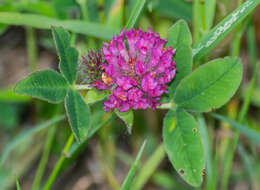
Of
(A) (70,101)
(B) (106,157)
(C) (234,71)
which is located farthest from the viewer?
(B) (106,157)

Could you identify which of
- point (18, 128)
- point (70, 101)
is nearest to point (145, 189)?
point (18, 128)

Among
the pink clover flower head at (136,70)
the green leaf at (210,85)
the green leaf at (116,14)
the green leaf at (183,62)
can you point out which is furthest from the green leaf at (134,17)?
the green leaf at (116,14)

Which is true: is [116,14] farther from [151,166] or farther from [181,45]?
[151,166]

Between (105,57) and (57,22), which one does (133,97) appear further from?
(57,22)

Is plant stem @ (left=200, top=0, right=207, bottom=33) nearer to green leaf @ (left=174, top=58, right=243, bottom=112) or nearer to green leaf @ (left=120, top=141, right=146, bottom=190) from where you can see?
green leaf @ (left=174, top=58, right=243, bottom=112)

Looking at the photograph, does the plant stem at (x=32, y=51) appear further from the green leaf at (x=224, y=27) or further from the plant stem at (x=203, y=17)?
the green leaf at (x=224, y=27)

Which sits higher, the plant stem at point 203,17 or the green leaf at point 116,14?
the green leaf at point 116,14
